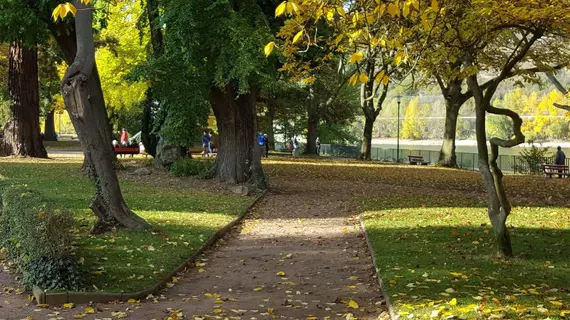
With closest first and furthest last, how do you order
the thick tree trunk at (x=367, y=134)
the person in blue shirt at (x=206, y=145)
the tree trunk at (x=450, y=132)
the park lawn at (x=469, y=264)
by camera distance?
the park lawn at (x=469, y=264)
the tree trunk at (x=450, y=132)
the person in blue shirt at (x=206, y=145)
the thick tree trunk at (x=367, y=134)

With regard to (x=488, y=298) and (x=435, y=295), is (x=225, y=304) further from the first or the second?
(x=488, y=298)

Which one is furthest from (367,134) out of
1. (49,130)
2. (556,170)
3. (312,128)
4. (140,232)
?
(140,232)

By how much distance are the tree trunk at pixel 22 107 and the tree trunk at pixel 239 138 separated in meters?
11.3

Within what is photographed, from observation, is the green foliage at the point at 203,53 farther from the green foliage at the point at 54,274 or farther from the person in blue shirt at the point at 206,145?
the person in blue shirt at the point at 206,145

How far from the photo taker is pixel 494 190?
948cm

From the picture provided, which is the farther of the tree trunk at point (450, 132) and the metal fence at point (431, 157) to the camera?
the metal fence at point (431, 157)

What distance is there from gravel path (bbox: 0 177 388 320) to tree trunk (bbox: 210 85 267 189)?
6264 millimetres

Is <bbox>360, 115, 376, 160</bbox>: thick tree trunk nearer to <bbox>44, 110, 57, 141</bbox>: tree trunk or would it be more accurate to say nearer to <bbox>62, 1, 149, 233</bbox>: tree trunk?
<bbox>44, 110, 57, 141</bbox>: tree trunk

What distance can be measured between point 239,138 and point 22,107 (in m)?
12.2

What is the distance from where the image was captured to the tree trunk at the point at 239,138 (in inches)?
827

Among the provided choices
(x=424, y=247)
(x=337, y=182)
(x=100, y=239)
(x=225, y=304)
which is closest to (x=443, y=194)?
(x=337, y=182)

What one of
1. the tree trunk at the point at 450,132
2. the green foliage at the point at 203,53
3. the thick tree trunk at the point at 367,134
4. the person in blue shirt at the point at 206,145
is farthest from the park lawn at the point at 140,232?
the thick tree trunk at the point at 367,134


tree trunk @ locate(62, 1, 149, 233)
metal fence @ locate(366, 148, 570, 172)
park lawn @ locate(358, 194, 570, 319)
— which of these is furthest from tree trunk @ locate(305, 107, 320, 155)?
tree trunk @ locate(62, 1, 149, 233)

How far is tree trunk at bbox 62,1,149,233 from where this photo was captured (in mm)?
10727
